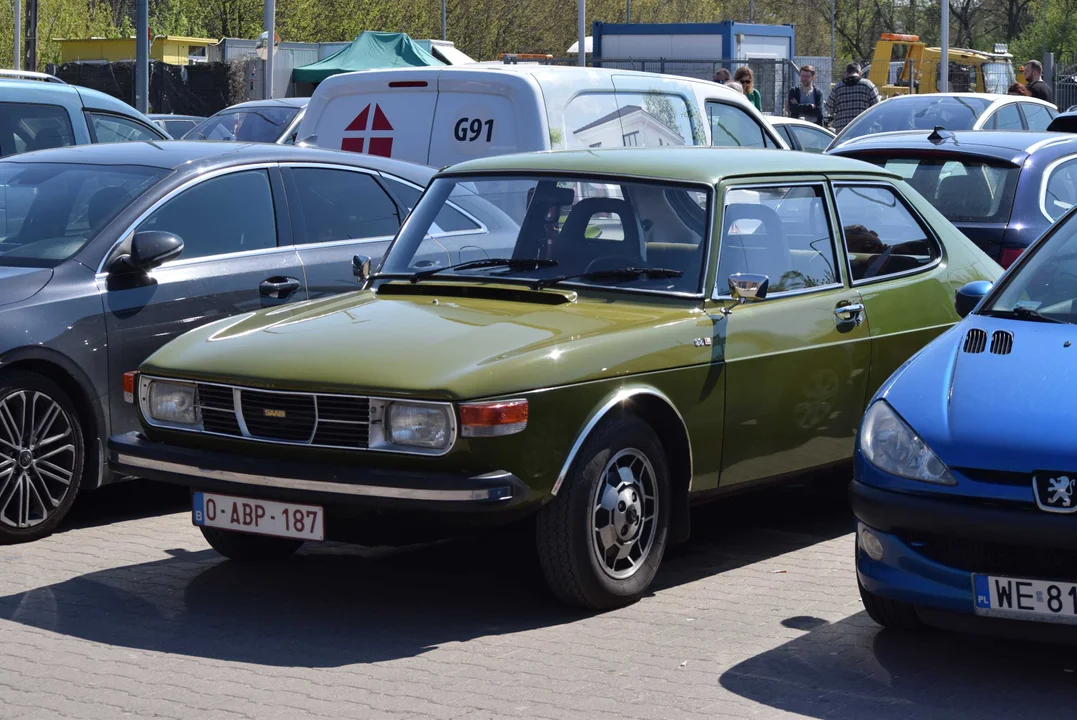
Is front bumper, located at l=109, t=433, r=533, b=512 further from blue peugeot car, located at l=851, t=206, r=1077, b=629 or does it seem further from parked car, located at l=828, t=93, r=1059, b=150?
parked car, located at l=828, t=93, r=1059, b=150

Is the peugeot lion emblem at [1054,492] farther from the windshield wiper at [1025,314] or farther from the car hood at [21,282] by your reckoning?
the car hood at [21,282]

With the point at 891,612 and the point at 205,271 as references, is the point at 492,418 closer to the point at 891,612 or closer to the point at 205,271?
the point at 891,612

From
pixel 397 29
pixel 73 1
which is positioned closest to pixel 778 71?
pixel 397 29

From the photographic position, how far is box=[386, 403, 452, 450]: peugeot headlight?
548 cm

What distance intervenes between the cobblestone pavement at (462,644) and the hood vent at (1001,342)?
0.97 m

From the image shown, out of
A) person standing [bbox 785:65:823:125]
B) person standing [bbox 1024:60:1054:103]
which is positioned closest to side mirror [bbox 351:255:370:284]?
person standing [bbox 1024:60:1054:103]

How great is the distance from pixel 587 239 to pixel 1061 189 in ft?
16.2

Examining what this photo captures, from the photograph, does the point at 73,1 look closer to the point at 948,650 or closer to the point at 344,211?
the point at 344,211

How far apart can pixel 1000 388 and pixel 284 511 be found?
2394 millimetres

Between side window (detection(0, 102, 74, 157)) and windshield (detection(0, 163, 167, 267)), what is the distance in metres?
2.97

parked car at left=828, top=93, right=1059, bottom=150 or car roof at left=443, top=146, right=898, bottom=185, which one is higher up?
car roof at left=443, top=146, right=898, bottom=185

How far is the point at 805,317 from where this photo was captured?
6.81 meters

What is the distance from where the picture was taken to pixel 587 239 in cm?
A: 669

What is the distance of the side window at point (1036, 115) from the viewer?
19.4m
